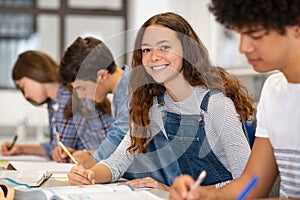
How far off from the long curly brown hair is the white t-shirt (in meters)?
0.44

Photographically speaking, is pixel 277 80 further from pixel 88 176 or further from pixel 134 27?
pixel 134 27

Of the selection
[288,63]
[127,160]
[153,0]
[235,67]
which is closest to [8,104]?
[153,0]

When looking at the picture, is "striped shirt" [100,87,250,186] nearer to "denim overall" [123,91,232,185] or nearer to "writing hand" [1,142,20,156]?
"denim overall" [123,91,232,185]

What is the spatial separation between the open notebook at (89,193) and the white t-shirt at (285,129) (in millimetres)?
277

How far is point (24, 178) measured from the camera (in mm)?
1630

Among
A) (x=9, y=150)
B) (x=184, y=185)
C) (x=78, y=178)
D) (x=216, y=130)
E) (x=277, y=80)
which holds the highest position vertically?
(x=277, y=80)

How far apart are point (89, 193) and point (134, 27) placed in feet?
14.7

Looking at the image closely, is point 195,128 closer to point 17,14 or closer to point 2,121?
point 2,121

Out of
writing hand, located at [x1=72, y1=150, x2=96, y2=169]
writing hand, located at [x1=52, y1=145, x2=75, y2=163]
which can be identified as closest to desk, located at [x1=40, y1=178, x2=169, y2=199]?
writing hand, located at [x1=72, y1=150, x2=96, y2=169]

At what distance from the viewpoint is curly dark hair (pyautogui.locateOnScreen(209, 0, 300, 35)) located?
99 cm

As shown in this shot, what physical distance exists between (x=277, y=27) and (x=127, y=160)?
86 cm

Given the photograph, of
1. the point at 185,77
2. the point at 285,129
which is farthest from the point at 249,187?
the point at 185,77

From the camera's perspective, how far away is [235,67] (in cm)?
421

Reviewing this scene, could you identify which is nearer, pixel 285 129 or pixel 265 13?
pixel 265 13
